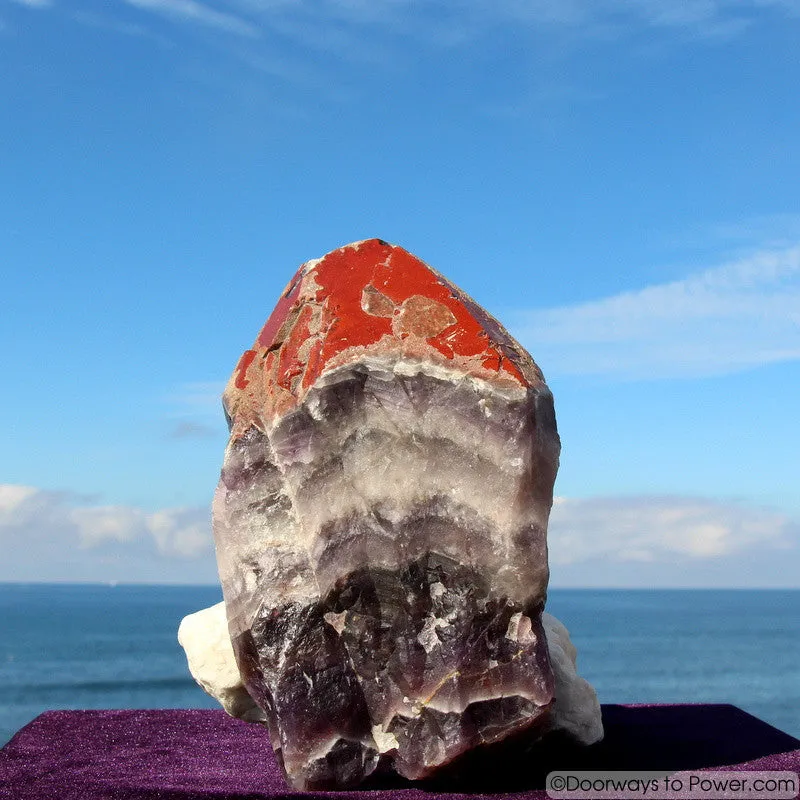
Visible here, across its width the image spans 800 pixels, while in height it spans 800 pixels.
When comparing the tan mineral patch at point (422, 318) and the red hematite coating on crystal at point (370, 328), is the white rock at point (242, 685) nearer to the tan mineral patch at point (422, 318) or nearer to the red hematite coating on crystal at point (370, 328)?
the red hematite coating on crystal at point (370, 328)

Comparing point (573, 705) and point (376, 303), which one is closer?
point (376, 303)

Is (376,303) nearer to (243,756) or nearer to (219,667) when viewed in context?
(219,667)

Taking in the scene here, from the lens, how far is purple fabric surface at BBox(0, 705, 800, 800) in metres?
4.36

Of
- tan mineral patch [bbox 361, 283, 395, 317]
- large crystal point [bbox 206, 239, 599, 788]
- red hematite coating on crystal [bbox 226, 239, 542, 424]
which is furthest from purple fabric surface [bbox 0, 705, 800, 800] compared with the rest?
tan mineral patch [bbox 361, 283, 395, 317]

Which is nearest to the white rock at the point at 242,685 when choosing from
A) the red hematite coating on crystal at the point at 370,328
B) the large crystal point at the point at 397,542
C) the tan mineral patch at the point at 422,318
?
the large crystal point at the point at 397,542

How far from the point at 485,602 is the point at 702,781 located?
4.24 feet

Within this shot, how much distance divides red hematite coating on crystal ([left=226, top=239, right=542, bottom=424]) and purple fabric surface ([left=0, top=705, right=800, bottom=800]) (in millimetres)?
1676

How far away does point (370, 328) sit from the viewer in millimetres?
4438

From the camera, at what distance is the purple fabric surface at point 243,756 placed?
4.36 metres

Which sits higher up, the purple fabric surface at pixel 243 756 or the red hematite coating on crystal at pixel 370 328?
the red hematite coating on crystal at pixel 370 328

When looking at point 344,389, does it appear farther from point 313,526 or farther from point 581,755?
point 581,755

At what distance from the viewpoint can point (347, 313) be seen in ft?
14.8

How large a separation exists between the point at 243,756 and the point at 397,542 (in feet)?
6.12

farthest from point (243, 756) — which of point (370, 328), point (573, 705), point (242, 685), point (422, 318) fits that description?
point (422, 318)
